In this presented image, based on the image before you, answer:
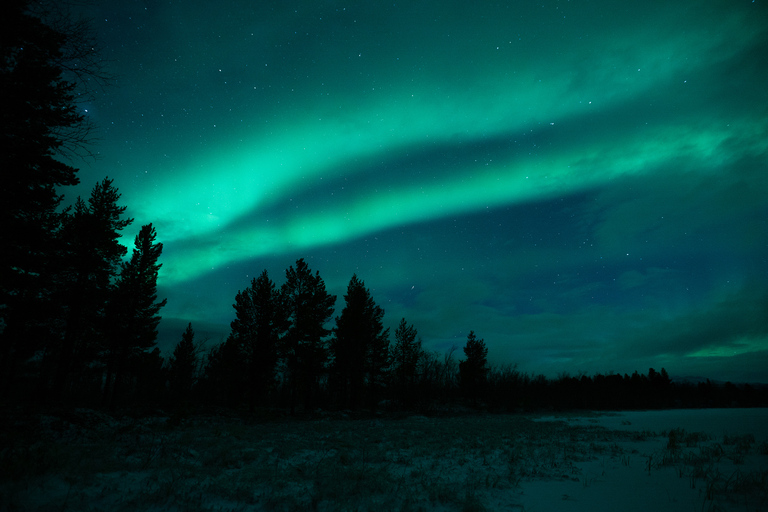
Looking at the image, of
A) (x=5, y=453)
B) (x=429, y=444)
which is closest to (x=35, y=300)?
(x=5, y=453)

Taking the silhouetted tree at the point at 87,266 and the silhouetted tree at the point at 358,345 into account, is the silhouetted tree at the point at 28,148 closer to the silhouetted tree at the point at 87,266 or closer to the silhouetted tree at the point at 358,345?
the silhouetted tree at the point at 87,266

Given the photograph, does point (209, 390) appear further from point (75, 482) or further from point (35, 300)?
point (75, 482)

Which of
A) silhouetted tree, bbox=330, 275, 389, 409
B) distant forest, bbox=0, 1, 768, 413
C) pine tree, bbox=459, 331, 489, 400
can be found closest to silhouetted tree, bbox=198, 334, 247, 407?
distant forest, bbox=0, 1, 768, 413

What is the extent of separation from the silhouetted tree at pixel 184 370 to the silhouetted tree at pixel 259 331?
14.0 m

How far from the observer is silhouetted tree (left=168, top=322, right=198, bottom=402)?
128 feet

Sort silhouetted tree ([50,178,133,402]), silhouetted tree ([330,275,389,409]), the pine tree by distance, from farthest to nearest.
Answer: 1. the pine tree
2. silhouetted tree ([330,275,389,409])
3. silhouetted tree ([50,178,133,402])

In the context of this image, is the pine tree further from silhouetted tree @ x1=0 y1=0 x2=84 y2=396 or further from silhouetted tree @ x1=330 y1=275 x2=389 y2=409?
silhouetted tree @ x1=0 y1=0 x2=84 y2=396

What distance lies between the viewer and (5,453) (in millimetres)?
6441

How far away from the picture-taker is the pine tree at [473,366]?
49.6m

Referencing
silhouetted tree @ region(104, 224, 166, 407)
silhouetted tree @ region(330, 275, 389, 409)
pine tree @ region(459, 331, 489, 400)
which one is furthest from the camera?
pine tree @ region(459, 331, 489, 400)

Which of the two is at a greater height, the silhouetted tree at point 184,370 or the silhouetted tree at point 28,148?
the silhouetted tree at point 28,148

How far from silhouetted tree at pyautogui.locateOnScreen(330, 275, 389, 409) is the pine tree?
18384mm

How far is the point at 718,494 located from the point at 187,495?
9.33m

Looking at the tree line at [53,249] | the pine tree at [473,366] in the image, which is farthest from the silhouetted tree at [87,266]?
the pine tree at [473,366]
